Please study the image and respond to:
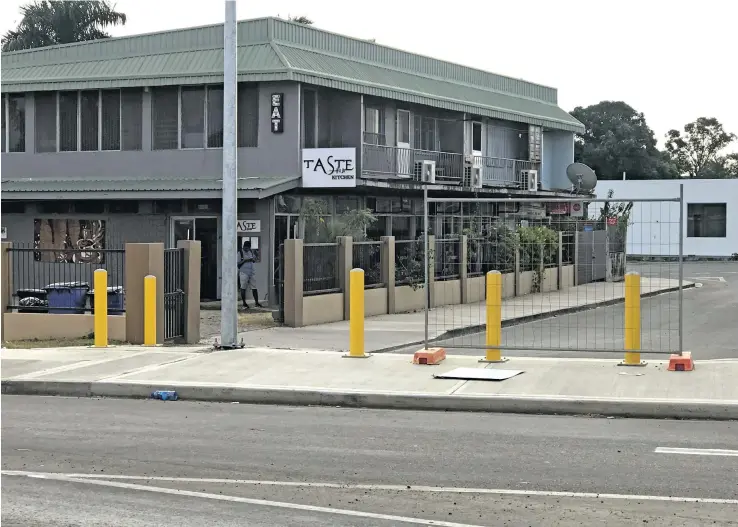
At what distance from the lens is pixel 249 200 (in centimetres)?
2656

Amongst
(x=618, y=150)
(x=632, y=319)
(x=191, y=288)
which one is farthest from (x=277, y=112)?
(x=618, y=150)

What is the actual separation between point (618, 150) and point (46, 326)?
69.2m

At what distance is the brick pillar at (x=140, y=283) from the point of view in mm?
17047

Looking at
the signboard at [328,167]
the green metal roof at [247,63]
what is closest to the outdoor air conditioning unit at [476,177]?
the green metal roof at [247,63]

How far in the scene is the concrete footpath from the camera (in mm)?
11453

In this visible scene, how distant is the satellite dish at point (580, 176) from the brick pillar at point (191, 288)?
82.1ft

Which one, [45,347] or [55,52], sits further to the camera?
[55,52]

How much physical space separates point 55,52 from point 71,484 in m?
25.8

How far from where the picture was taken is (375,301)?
23938 mm

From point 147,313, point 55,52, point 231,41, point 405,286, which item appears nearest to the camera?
point 231,41

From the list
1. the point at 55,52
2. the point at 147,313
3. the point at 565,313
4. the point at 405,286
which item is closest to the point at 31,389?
the point at 147,313

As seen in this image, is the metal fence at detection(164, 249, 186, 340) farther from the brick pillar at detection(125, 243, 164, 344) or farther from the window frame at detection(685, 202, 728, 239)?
the window frame at detection(685, 202, 728, 239)

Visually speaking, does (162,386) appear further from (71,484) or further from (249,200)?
Answer: (249,200)

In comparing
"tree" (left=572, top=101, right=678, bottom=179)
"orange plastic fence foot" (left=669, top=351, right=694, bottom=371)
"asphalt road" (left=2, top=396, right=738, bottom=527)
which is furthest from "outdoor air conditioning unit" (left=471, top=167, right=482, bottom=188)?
"tree" (left=572, top=101, right=678, bottom=179)
